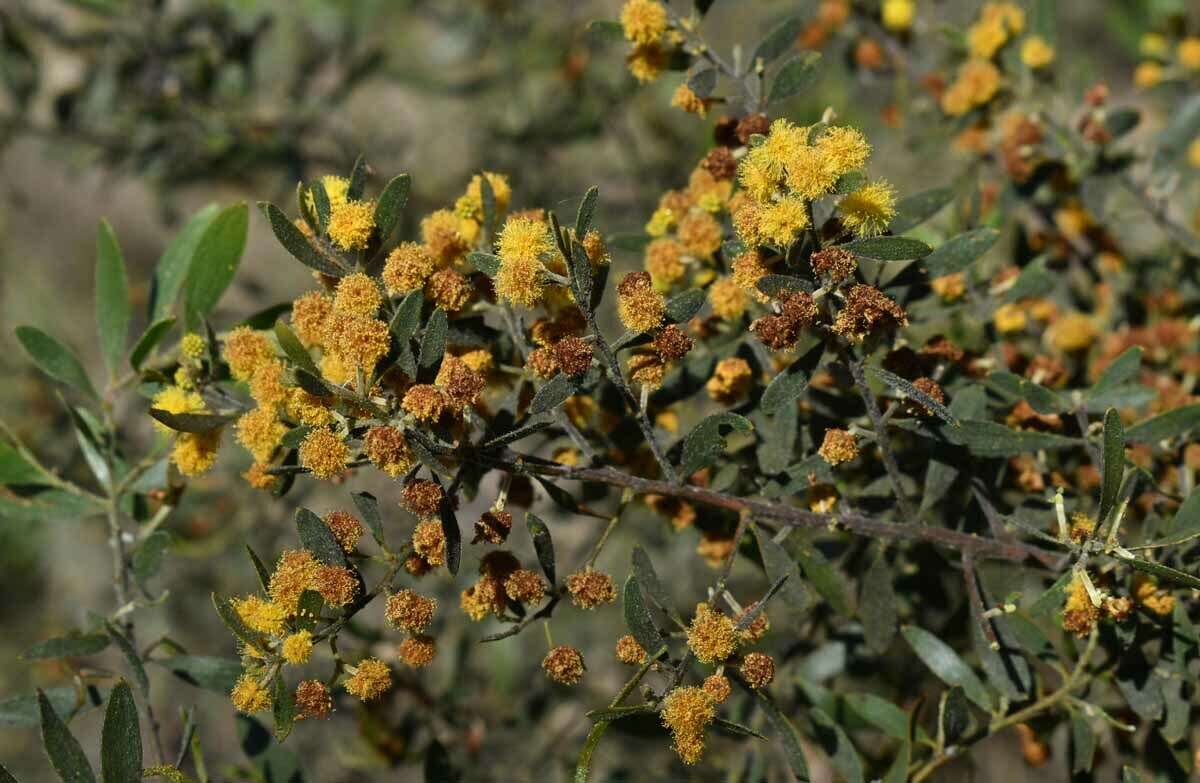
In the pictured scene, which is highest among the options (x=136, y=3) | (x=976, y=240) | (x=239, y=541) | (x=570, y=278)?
(x=136, y=3)

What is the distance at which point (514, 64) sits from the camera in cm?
412

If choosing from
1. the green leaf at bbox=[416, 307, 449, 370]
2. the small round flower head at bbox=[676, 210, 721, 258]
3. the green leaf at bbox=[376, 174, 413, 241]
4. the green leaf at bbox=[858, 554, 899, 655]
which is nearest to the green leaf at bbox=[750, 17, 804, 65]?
the small round flower head at bbox=[676, 210, 721, 258]

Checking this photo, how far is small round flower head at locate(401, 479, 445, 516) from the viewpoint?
1299 mm

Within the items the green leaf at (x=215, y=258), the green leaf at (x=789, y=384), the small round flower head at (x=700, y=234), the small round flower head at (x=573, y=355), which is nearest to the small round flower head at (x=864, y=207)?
the green leaf at (x=789, y=384)

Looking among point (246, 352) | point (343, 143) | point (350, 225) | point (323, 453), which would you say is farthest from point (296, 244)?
point (343, 143)

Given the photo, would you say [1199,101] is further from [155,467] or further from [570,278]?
[155,467]

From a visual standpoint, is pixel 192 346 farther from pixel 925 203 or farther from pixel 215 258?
pixel 925 203

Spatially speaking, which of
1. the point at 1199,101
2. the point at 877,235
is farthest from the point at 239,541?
the point at 1199,101

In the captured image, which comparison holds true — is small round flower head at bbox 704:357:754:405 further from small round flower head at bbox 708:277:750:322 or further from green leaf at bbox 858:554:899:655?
green leaf at bbox 858:554:899:655

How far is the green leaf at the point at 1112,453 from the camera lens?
51.8 inches

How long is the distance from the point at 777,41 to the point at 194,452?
4.14 ft

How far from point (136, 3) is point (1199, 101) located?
3.21 metres

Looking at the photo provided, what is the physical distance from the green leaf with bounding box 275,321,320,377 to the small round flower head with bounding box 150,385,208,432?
14.4 inches

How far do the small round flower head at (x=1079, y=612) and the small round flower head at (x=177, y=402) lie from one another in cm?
139
